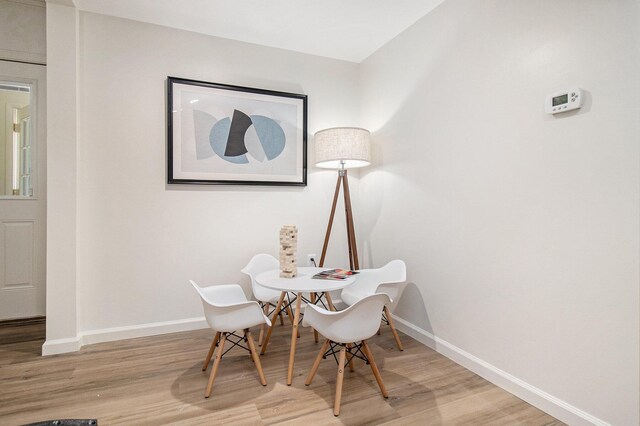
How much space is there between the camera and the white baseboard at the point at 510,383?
68.8 inches

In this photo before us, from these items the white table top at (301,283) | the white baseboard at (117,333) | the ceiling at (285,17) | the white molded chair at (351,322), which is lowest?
the white baseboard at (117,333)

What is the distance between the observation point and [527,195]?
77.8 inches

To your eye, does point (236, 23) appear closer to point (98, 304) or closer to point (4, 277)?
point (98, 304)

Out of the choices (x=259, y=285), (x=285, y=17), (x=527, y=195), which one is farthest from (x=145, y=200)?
(x=527, y=195)

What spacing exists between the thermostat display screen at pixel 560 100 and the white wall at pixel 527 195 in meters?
0.07

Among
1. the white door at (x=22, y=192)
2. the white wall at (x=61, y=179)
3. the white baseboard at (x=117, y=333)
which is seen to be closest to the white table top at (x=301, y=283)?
the white baseboard at (x=117, y=333)

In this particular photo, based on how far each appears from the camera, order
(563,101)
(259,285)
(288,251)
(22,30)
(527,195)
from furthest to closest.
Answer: (22,30) < (259,285) < (288,251) < (527,195) < (563,101)

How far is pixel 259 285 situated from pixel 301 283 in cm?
60

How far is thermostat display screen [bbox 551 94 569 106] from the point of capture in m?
1.74

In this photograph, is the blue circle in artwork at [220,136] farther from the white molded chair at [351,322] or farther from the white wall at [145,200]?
the white molded chair at [351,322]

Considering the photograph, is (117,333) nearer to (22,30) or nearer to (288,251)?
(288,251)

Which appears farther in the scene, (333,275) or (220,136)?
(220,136)

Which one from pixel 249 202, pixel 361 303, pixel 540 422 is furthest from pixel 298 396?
pixel 249 202

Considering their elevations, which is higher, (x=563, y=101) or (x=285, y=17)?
(x=285, y=17)
